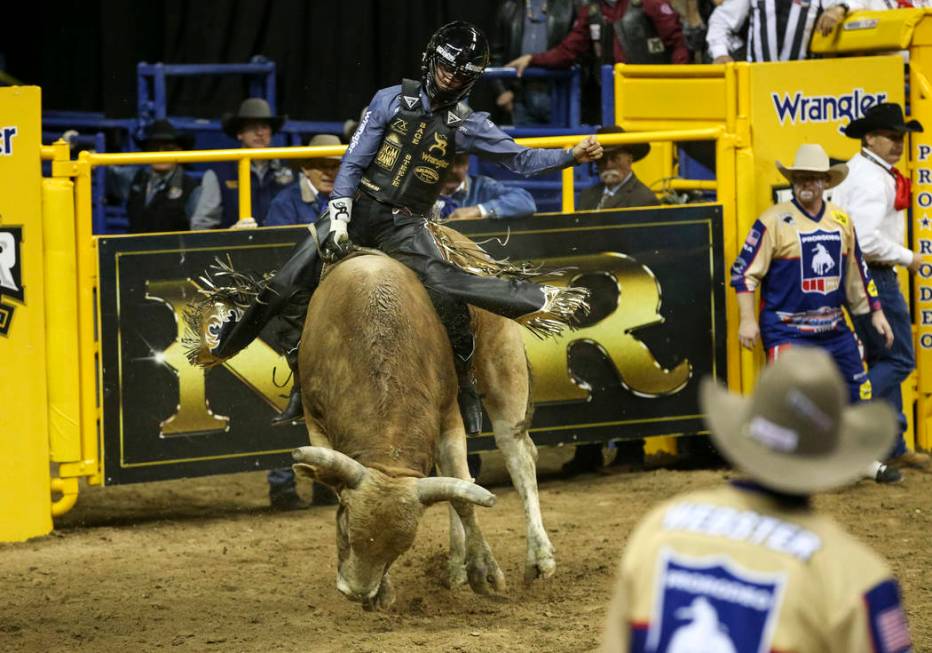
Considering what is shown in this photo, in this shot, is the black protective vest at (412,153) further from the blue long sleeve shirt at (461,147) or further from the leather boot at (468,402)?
the leather boot at (468,402)

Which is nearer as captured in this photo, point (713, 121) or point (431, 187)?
point (431, 187)

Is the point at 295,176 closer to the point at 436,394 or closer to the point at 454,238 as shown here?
the point at 454,238

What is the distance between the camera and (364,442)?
6.05m

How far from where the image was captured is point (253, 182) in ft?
33.7

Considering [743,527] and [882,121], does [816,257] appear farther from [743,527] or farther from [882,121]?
[743,527]

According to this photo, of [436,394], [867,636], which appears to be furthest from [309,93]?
[867,636]

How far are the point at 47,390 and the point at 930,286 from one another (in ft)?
18.7

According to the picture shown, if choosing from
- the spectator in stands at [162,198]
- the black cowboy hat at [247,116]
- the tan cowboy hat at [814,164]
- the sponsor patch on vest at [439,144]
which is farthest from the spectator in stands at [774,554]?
the black cowboy hat at [247,116]

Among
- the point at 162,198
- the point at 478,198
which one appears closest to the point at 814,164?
the point at 478,198

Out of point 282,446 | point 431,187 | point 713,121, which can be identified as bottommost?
point 282,446

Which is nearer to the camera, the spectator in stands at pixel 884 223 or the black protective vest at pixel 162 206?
the spectator in stands at pixel 884 223

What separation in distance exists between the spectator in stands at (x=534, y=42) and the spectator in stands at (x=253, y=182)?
2136 millimetres

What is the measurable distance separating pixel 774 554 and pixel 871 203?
701 cm

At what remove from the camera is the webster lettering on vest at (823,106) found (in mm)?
9805
